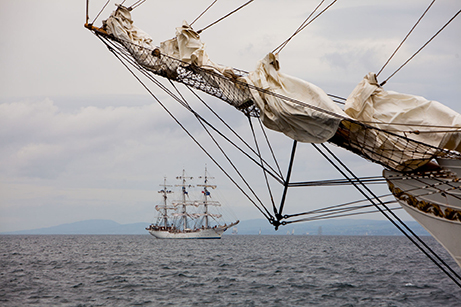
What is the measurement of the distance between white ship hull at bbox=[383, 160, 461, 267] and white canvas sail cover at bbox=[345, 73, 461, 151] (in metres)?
0.39

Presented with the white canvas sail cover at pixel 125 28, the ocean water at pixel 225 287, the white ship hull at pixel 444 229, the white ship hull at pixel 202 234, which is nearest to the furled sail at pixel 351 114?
the white ship hull at pixel 444 229

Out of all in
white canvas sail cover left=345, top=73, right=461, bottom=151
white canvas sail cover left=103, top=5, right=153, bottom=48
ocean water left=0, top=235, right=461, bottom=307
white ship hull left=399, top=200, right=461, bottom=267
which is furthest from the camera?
ocean water left=0, top=235, right=461, bottom=307

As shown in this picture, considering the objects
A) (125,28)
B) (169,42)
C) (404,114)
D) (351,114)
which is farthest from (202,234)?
(404,114)

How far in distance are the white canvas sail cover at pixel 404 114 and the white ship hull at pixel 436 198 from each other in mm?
390

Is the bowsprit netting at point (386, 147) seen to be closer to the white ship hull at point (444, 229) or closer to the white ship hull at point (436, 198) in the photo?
the white ship hull at point (436, 198)

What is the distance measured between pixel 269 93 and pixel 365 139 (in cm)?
161

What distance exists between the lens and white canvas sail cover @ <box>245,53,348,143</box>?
22.1 ft

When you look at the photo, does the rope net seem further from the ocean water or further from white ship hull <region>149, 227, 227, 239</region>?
white ship hull <region>149, 227, 227, 239</region>

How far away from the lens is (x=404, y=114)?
7.03m

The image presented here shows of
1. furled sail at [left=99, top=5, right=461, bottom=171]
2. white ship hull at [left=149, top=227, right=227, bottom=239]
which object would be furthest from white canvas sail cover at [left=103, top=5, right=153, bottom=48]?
white ship hull at [left=149, top=227, right=227, bottom=239]

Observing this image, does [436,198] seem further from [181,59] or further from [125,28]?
[125,28]

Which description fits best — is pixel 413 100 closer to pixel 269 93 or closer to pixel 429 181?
pixel 429 181

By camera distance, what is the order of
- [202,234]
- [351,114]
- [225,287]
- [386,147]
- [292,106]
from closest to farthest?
1. [292,106]
2. [386,147]
3. [351,114]
4. [225,287]
5. [202,234]

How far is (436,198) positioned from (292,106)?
2540mm
